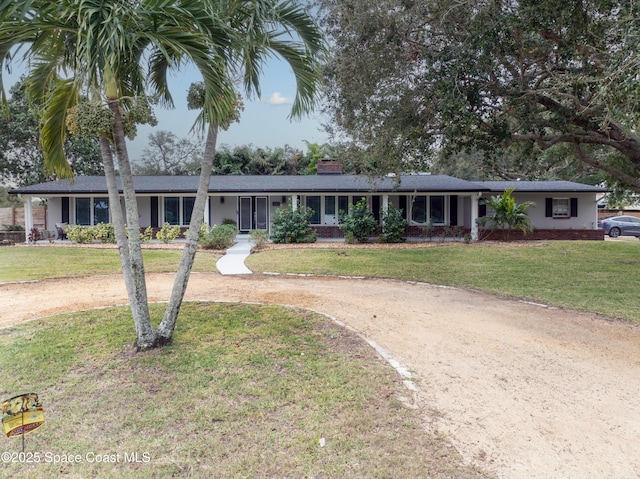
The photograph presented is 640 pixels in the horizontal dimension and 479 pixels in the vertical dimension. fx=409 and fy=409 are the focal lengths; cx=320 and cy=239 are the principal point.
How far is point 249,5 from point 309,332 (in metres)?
4.03

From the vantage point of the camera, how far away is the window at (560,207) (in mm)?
20750

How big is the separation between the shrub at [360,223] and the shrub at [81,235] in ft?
36.2

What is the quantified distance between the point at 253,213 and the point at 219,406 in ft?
58.0

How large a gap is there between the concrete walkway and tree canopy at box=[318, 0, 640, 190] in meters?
4.81

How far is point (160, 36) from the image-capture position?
3947mm

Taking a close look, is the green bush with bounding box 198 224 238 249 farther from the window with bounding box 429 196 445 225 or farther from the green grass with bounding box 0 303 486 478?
the green grass with bounding box 0 303 486 478

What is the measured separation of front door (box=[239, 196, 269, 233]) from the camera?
20672 mm

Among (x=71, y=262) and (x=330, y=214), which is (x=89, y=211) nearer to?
(x=71, y=262)

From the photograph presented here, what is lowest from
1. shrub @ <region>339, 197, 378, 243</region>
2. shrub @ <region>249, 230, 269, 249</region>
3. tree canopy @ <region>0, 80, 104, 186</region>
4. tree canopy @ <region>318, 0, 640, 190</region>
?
shrub @ <region>249, 230, 269, 249</region>

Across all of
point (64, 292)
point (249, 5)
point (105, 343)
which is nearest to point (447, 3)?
point (249, 5)

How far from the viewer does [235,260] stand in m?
13.0

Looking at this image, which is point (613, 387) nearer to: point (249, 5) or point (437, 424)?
point (437, 424)

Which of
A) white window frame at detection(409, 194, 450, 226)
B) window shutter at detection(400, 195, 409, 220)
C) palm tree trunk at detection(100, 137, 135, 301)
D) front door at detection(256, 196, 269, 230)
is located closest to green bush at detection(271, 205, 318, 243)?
front door at detection(256, 196, 269, 230)

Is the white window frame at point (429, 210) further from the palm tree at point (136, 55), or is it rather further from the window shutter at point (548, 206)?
the palm tree at point (136, 55)
